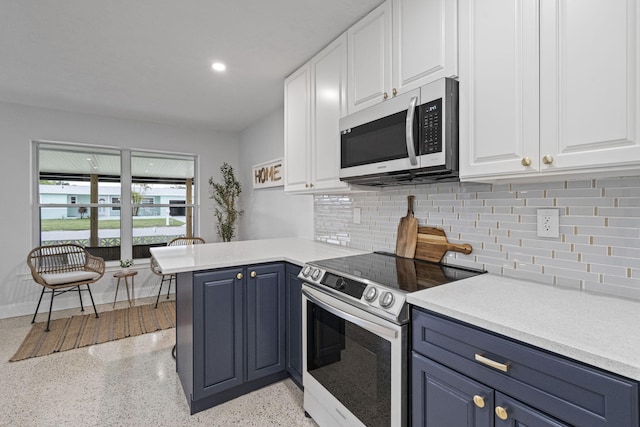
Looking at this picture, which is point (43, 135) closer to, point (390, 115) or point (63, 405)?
point (63, 405)

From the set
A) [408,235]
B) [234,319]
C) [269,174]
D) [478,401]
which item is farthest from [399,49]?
[269,174]

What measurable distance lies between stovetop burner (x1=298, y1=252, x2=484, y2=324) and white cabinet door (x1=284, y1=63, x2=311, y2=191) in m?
0.91

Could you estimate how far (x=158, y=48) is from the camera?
2258 mm

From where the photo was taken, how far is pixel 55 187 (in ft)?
12.7

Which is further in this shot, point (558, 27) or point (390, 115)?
point (390, 115)

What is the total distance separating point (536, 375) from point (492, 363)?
0.11 m

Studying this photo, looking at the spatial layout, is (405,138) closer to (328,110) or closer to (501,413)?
(328,110)

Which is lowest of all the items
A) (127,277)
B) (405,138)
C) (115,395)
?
(115,395)

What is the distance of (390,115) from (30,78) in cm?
327

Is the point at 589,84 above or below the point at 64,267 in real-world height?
above

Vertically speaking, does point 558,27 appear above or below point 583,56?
above

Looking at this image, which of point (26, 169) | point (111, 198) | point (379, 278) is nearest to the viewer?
point (379, 278)

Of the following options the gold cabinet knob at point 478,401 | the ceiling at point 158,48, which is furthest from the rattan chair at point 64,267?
the gold cabinet knob at point 478,401

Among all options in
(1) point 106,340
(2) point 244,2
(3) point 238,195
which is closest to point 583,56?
(2) point 244,2
